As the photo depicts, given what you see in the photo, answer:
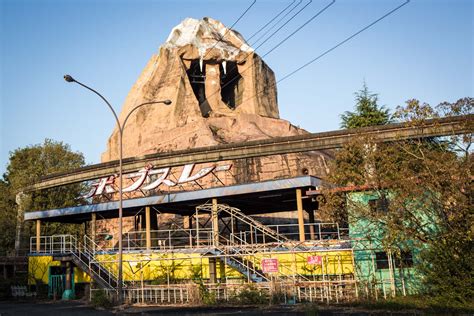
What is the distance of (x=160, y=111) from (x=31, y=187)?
1096 inches

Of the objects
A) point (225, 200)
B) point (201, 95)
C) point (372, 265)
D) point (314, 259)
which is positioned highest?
point (201, 95)

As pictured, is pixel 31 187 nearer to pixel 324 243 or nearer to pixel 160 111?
pixel 160 111

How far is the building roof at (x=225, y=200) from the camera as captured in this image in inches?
1215

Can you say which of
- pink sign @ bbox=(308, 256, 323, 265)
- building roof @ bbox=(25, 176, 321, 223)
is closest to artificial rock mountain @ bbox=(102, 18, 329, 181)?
building roof @ bbox=(25, 176, 321, 223)

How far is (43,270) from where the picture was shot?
38875mm

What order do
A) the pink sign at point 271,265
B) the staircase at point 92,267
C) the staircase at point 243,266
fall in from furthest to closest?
1. the staircase at point 92,267
2. the staircase at point 243,266
3. the pink sign at point 271,265

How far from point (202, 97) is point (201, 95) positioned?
1093 millimetres

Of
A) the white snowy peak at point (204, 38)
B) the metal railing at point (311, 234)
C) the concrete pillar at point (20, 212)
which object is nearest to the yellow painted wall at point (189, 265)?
the metal railing at point (311, 234)

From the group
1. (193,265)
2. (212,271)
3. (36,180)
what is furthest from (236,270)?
(36,180)

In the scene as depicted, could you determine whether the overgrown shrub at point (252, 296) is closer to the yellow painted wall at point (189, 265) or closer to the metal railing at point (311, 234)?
the yellow painted wall at point (189, 265)

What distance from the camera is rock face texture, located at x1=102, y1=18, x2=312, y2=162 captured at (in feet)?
252

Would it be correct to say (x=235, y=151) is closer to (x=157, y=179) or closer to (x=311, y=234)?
(x=157, y=179)

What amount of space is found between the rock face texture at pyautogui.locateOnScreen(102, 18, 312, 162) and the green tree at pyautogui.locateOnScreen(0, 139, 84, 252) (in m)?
11.3

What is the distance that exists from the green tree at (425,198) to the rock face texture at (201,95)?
47906 mm
